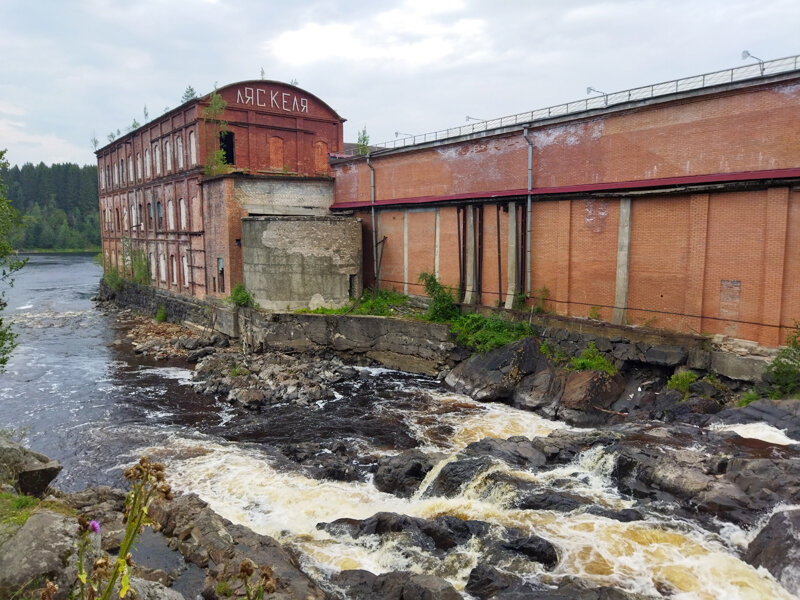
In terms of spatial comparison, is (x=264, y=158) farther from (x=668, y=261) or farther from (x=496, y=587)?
(x=496, y=587)

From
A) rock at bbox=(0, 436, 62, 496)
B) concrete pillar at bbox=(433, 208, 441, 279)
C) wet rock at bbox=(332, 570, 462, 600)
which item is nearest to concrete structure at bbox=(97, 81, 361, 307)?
concrete pillar at bbox=(433, 208, 441, 279)

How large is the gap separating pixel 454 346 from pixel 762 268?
8.85 metres

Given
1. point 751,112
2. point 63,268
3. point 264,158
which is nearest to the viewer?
point 751,112

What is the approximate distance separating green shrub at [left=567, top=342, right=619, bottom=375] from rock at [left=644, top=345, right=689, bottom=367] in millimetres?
942

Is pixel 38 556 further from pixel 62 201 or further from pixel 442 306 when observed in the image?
pixel 62 201

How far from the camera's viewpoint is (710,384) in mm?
13531

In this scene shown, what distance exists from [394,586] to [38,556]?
4.15 metres

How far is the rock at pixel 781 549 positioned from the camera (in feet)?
24.2

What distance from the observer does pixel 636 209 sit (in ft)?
51.4

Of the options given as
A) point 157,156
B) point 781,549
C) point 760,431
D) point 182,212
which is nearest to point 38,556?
point 781,549

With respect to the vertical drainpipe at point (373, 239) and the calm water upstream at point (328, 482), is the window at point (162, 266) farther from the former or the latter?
the vertical drainpipe at point (373, 239)

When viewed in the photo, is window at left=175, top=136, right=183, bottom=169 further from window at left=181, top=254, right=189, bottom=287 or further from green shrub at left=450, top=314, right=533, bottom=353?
green shrub at left=450, top=314, right=533, bottom=353

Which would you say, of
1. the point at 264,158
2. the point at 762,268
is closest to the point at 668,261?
the point at 762,268

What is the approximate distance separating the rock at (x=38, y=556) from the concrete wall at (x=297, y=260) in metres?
17.1
